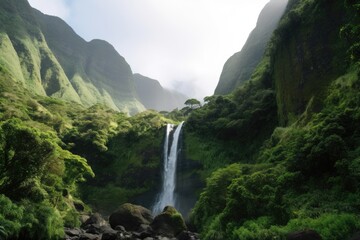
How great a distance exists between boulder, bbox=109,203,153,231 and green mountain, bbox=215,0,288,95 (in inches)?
2518

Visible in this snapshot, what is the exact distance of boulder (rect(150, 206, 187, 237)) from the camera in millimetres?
30316

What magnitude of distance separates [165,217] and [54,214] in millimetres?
12486

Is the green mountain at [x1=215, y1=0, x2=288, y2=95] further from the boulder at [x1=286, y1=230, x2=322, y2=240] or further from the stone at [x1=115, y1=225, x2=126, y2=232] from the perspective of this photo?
the boulder at [x1=286, y1=230, x2=322, y2=240]

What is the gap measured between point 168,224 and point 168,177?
19.8 metres

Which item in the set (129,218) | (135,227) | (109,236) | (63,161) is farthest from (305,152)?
(63,161)

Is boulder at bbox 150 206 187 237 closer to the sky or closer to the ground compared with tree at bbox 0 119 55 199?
closer to the ground

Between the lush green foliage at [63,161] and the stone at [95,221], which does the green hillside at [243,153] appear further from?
the stone at [95,221]

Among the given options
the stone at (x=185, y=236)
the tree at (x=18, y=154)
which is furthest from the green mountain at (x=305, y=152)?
the tree at (x=18, y=154)

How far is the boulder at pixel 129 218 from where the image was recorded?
32.4 meters

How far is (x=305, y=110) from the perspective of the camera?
30953 mm

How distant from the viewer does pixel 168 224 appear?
31031mm

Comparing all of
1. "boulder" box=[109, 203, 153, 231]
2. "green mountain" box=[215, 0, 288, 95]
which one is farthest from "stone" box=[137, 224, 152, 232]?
"green mountain" box=[215, 0, 288, 95]

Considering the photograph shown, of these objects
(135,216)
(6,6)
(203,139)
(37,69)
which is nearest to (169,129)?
(203,139)

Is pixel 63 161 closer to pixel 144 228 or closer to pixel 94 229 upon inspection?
pixel 94 229
